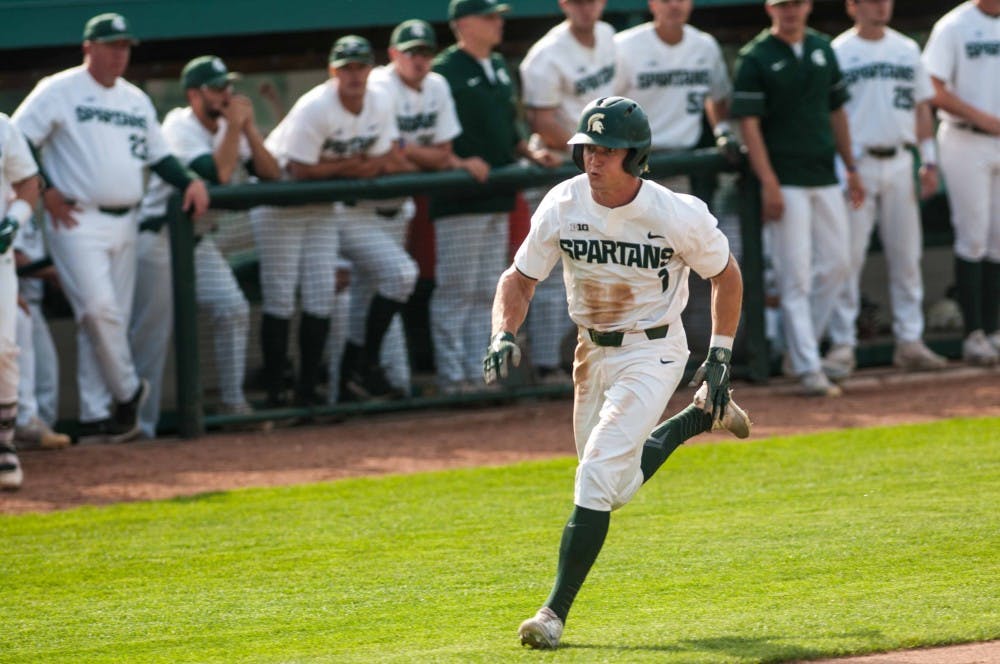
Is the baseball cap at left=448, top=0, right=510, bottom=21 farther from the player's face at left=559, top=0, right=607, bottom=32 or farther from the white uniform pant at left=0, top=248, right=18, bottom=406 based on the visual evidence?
the white uniform pant at left=0, top=248, right=18, bottom=406

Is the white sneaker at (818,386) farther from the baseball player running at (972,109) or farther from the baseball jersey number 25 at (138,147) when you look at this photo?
the baseball jersey number 25 at (138,147)

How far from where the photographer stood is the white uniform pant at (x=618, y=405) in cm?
450

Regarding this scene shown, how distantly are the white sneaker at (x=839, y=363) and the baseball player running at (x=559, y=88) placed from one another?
1.58 meters

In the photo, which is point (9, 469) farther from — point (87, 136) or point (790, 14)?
point (790, 14)

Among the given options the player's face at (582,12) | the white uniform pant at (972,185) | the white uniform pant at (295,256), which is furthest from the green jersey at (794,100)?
the white uniform pant at (295,256)

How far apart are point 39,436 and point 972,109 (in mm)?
5659

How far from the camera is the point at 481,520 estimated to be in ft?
20.4

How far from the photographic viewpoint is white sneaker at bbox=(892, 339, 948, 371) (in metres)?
9.34

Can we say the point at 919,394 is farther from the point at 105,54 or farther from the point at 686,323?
the point at 105,54

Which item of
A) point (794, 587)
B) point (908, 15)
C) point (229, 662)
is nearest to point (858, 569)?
point (794, 587)

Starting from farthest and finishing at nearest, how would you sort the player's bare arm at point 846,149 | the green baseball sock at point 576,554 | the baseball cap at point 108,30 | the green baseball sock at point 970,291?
the green baseball sock at point 970,291 < the player's bare arm at point 846,149 < the baseball cap at point 108,30 < the green baseball sock at point 576,554

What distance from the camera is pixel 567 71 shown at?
860 cm

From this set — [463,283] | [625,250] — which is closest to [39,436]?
[463,283]

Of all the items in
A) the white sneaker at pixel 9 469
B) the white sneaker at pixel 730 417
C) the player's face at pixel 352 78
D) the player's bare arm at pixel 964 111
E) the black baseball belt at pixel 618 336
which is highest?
the player's face at pixel 352 78
